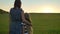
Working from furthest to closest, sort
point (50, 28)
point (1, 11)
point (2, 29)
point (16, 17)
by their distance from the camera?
point (50, 28) < point (2, 29) < point (1, 11) < point (16, 17)

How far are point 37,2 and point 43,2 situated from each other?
19 cm

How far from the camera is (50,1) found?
4891 millimetres

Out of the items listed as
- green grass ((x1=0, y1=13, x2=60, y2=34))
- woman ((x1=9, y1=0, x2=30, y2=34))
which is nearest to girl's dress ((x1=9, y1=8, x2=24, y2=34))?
woman ((x1=9, y1=0, x2=30, y2=34))

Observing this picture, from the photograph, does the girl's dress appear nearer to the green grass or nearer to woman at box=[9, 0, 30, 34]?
woman at box=[9, 0, 30, 34]

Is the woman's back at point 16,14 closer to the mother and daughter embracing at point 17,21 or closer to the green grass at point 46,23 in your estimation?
the mother and daughter embracing at point 17,21

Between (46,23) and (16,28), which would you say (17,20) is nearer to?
(16,28)

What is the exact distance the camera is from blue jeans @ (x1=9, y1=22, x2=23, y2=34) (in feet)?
7.20

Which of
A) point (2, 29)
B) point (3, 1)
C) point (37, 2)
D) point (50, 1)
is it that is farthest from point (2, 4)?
point (50, 1)

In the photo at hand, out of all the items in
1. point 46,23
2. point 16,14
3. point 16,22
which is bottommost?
point 46,23

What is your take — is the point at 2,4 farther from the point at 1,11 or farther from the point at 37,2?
the point at 37,2

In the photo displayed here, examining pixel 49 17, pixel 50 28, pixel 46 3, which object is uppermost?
pixel 46 3

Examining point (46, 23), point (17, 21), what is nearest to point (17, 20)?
point (17, 21)

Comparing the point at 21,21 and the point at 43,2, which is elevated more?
the point at 43,2

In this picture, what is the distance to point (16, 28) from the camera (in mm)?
2219
